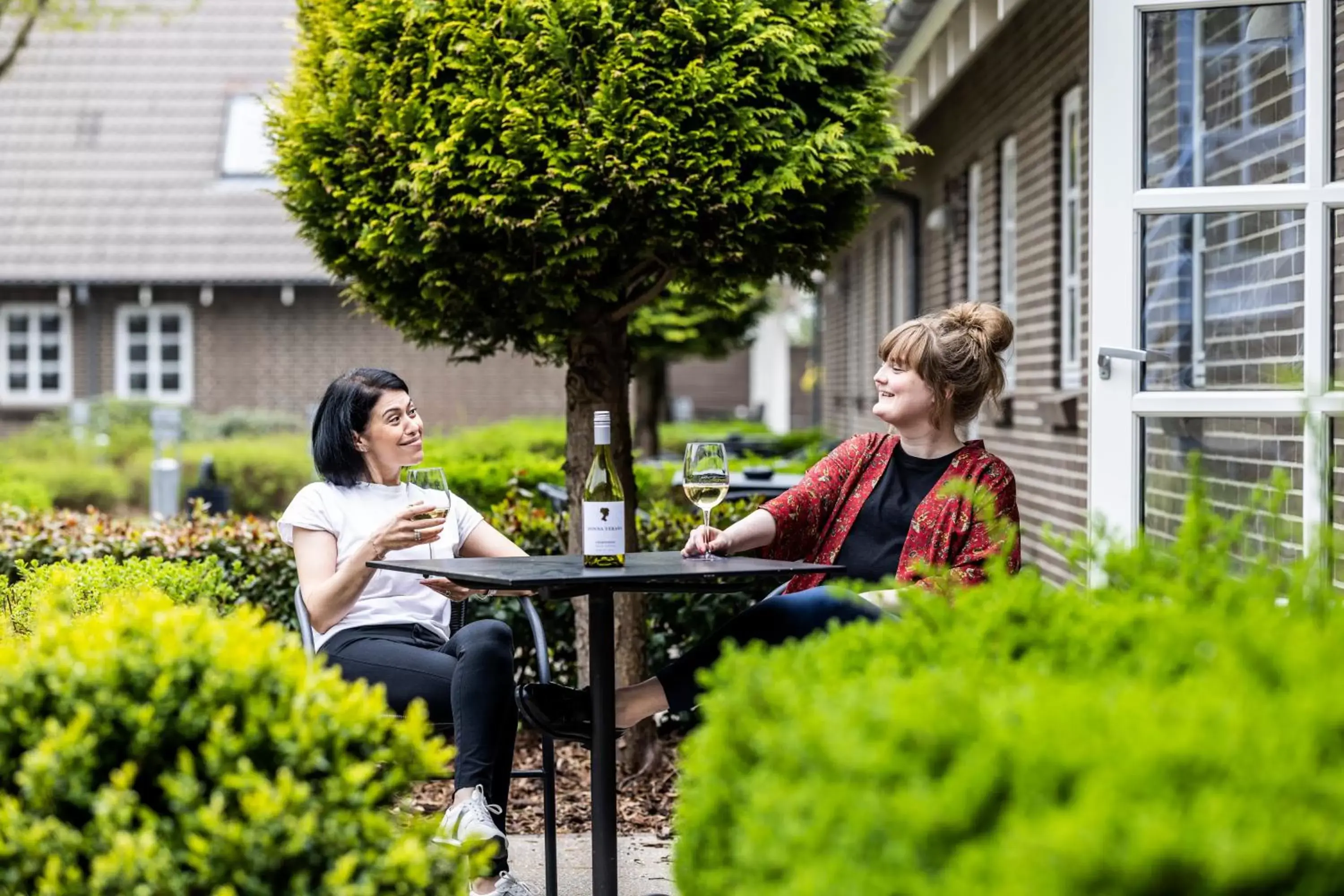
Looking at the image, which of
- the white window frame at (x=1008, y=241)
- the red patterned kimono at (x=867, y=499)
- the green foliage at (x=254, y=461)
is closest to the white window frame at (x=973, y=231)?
the white window frame at (x=1008, y=241)

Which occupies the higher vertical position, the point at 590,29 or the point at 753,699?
the point at 590,29

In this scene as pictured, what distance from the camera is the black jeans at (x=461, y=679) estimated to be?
3602 millimetres

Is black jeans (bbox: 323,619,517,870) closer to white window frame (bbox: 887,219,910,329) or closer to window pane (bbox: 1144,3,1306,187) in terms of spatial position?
window pane (bbox: 1144,3,1306,187)

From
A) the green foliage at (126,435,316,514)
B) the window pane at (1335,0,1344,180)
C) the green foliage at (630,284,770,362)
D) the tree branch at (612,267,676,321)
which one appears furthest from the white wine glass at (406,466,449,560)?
the green foliage at (126,435,316,514)

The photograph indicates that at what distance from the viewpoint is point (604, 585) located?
3.18 meters

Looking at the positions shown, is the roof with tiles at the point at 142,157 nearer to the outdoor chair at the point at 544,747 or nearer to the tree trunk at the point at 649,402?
the tree trunk at the point at 649,402

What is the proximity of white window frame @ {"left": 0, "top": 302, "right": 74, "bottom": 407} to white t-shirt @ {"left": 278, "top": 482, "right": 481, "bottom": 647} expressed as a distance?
64.6ft

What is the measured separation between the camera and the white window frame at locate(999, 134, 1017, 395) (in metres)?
8.57

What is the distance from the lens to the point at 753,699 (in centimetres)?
205

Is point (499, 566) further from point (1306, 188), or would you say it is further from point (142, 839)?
point (1306, 188)

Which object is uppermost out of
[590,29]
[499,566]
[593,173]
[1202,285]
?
[590,29]

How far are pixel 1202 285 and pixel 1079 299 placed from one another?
2.56 metres

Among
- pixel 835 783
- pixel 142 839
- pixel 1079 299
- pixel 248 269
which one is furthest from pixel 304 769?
pixel 248 269

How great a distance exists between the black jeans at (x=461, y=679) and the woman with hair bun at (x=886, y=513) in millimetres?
82
